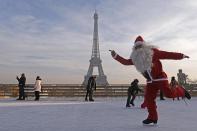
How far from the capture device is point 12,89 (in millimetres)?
28234

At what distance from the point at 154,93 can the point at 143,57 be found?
0.74m

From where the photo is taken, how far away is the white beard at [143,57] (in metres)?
8.30

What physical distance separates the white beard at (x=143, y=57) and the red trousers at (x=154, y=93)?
1.18 ft

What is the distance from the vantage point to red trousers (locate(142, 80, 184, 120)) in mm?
8234

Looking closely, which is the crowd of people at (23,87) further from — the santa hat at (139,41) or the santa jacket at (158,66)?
the santa jacket at (158,66)

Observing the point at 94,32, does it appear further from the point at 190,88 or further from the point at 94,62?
the point at 190,88

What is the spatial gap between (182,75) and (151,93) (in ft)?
57.6

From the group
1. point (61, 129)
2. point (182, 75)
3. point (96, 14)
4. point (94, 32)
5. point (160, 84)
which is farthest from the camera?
point (96, 14)

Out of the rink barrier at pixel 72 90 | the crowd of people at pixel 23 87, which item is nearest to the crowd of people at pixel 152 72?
the crowd of people at pixel 23 87

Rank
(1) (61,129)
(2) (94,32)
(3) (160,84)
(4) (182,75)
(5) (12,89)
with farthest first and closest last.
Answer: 1. (2) (94,32)
2. (5) (12,89)
3. (4) (182,75)
4. (3) (160,84)
5. (1) (61,129)

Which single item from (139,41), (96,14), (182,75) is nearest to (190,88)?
(182,75)

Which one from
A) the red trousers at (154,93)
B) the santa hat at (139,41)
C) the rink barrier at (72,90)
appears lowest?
the red trousers at (154,93)

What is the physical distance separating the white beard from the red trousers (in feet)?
1.18

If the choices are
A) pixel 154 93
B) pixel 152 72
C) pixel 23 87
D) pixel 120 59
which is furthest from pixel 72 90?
pixel 152 72
